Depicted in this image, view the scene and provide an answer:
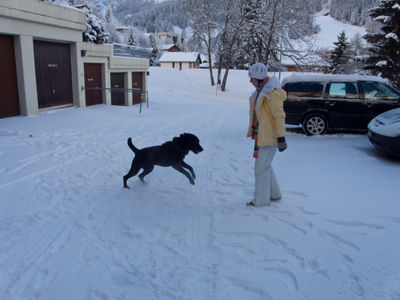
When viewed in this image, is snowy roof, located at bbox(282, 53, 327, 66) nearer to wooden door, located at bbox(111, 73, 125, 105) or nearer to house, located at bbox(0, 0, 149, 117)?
wooden door, located at bbox(111, 73, 125, 105)

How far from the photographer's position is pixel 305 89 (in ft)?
32.8

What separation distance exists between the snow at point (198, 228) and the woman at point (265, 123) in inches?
14.5

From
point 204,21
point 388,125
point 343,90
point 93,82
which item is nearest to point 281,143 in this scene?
point 388,125

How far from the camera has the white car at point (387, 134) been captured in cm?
661

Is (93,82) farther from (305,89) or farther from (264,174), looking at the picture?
(264,174)

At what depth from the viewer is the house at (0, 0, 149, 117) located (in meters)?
11.1

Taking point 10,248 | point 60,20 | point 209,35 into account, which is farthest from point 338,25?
point 10,248

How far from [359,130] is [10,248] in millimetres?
9376

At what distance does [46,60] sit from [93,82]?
12.3 ft

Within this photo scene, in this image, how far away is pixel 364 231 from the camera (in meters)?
3.88

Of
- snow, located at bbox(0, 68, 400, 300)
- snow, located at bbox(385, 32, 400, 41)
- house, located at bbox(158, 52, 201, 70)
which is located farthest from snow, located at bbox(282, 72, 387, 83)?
house, located at bbox(158, 52, 201, 70)

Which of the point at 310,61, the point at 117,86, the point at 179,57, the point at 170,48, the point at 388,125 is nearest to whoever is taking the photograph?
the point at 388,125

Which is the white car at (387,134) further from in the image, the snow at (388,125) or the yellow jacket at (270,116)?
the yellow jacket at (270,116)

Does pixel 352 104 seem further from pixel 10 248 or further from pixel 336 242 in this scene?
pixel 10 248
